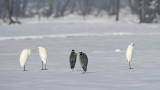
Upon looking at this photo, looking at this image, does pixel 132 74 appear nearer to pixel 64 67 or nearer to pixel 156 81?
pixel 156 81

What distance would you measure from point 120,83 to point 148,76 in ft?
4.48

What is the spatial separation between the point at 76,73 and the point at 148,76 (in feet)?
6.31

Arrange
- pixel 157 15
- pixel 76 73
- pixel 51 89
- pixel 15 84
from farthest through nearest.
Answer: pixel 157 15
pixel 76 73
pixel 15 84
pixel 51 89

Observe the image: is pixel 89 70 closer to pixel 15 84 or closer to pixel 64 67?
pixel 64 67

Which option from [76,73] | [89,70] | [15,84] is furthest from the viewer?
[89,70]

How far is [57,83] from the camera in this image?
9453mm

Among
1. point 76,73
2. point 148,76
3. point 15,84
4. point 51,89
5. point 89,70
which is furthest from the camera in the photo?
point 89,70

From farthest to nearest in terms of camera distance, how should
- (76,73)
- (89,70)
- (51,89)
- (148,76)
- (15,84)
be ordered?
(89,70)
(76,73)
(148,76)
(15,84)
(51,89)

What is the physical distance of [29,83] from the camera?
9.45 meters

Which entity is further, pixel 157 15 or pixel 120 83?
pixel 157 15

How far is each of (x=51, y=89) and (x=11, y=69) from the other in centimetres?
404

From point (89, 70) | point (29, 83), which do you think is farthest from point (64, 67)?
point (29, 83)

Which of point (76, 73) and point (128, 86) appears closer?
point (128, 86)

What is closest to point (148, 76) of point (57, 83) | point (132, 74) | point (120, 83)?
point (132, 74)
